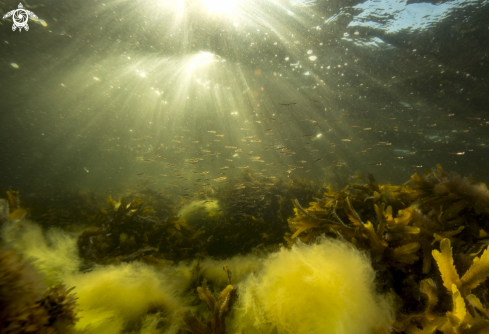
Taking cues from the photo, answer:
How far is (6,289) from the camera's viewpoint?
2.48 feet

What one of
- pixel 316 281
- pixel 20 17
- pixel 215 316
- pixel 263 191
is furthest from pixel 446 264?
pixel 20 17

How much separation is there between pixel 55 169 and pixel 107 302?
151691 mm

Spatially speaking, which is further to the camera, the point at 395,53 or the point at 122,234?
the point at 395,53

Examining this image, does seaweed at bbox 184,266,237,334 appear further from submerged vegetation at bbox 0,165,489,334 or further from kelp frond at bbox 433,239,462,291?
kelp frond at bbox 433,239,462,291

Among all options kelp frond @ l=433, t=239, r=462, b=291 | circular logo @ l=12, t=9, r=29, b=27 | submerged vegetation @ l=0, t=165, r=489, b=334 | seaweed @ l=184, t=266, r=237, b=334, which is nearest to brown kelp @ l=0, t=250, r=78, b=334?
submerged vegetation @ l=0, t=165, r=489, b=334

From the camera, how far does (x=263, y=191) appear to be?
594cm

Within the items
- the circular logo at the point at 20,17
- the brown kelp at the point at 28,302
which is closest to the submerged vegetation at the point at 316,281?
the brown kelp at the point at 28,302

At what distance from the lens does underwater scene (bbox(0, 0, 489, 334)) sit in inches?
47.8

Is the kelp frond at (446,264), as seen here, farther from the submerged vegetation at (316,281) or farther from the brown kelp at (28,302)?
the brown kelp at (28,302)

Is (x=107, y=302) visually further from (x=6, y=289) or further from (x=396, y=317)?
(x=396, y=317)

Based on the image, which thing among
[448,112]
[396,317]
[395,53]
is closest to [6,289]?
[396,317]

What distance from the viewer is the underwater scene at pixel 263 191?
121 centimetres

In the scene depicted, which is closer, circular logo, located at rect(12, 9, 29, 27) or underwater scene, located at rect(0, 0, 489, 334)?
underwater scene, located at rect(0, 0, 489, 334)

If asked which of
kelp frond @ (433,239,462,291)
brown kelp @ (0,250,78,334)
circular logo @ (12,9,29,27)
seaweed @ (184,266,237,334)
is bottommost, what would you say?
seaweed @ (184,266,237,334)
